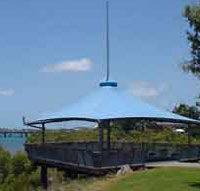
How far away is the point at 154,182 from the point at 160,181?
314mm

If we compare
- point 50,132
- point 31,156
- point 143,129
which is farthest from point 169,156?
point 143,129

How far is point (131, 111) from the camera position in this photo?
3056cm

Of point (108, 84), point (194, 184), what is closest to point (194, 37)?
point (194, 184)

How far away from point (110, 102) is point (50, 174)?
6.94 meters

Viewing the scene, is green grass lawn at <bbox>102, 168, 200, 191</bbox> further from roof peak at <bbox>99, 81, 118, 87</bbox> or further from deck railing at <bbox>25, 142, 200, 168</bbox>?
roof peak at <bbox>99, 81, 118, 87</bbox>

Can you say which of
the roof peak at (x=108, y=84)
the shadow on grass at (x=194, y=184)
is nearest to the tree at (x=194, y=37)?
the shadow on grass at (x=194, y=184)

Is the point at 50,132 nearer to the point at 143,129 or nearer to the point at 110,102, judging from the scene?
the point at 143,129

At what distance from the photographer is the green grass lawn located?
61.2 ft

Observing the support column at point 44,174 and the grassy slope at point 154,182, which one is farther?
the support column at point 44,174

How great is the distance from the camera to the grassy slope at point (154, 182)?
61.3ft

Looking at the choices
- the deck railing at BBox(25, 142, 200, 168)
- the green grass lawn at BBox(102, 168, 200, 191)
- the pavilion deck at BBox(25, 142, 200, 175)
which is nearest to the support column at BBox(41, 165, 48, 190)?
the pavilion deck at BBox(25, 142, 200, 175)

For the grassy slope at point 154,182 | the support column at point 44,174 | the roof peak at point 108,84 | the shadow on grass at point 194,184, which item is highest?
the roof peak at point 108,84

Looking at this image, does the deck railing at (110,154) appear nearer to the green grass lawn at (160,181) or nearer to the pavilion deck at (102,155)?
the pavilion deck at (102,155)

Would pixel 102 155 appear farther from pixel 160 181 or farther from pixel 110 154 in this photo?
pixel 160 181
